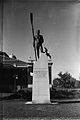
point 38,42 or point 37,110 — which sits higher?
point 38,42

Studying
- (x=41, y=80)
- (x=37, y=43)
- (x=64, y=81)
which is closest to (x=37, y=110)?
(x=41, y=80)

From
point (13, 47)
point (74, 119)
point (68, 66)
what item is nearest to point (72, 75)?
point (68, 66)

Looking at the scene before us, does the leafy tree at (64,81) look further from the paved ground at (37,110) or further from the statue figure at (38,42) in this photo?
the statue figure at (38,42)

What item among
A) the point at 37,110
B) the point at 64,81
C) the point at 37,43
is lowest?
the point at 37,110

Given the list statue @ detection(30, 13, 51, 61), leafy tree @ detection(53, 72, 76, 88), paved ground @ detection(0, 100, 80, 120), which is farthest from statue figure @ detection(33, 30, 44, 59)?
paved ground @ detection(0, 100, 80, 120)

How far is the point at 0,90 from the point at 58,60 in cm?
124

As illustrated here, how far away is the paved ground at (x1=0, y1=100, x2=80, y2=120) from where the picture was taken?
167 inches

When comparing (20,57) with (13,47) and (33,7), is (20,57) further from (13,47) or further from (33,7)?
(33,7)

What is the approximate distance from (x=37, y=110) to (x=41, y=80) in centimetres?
62

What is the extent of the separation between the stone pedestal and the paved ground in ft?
0.64

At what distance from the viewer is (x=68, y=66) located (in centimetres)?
484

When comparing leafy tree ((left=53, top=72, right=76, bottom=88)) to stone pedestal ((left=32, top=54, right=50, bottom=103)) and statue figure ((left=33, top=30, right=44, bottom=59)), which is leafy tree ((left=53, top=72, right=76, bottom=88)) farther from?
statue figure ((left=33, top=30, right=44, bottom=59))

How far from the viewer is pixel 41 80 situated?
471 centimetres

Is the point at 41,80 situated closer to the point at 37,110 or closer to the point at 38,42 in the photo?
the point at 37,110
